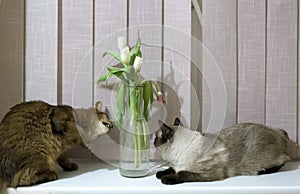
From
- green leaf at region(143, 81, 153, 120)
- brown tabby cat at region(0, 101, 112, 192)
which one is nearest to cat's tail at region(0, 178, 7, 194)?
brown tabby cat at region(0, 101, 112, 192)

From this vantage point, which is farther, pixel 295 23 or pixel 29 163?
pixel 295 23

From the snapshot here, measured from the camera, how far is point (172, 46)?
4.93ft

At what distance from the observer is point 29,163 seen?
1.29 m

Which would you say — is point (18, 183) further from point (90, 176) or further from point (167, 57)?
point (167, 57)

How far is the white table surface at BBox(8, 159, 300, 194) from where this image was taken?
1.25 meters

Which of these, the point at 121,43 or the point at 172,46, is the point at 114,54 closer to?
the point at 121,43

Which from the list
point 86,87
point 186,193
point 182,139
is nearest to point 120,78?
point 86,87

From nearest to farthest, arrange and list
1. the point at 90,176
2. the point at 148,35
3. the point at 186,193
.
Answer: the point at 186,193 < the point at 90,176 < the point at 148,35

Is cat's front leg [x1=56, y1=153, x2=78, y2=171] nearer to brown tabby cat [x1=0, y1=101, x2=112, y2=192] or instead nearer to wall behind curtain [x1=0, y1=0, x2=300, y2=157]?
brown tabby cat [x1=0, y1=101, x2=112, y2=192]

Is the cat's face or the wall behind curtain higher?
the wall behind curtain

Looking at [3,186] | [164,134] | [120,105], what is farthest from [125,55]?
[3,186]

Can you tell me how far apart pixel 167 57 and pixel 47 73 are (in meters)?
0.37

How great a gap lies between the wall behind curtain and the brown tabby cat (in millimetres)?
104

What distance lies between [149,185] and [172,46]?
1.46 ft
